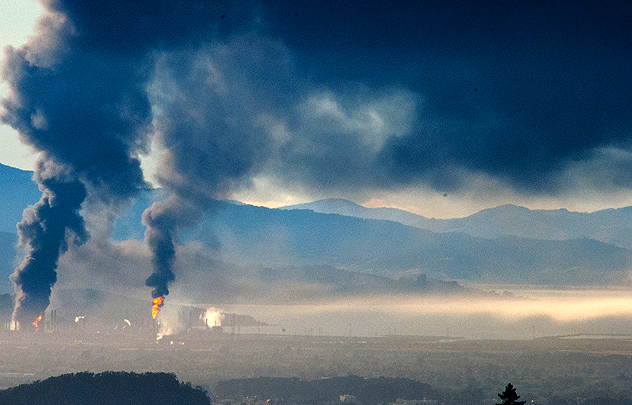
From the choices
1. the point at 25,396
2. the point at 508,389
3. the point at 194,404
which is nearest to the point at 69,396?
the point at 25,396

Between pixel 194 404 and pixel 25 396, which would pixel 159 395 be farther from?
pixel 25 396

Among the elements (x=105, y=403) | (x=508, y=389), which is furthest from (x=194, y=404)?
(x=508, y=389)

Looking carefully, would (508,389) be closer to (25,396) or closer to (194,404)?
(194,404)

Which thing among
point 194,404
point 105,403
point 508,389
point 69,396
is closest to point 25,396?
point 69,396

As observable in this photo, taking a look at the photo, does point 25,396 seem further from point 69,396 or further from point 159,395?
point 159,395

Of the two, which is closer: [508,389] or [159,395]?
[508,389]

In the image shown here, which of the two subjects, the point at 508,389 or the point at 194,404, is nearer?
the point at 508,389

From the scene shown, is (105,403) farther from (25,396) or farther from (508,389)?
(508,389)
